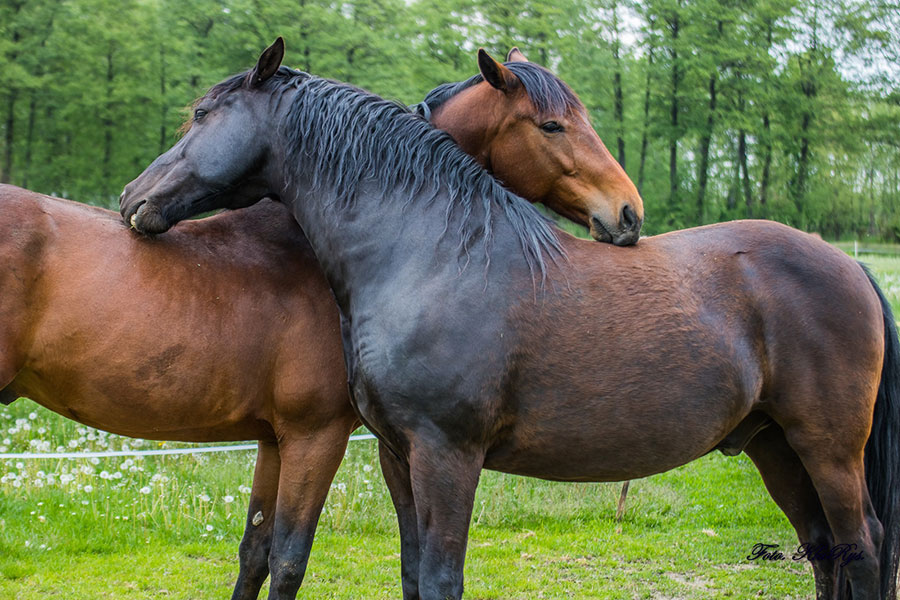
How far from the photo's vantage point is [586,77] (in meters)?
16.8

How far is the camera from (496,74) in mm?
3098

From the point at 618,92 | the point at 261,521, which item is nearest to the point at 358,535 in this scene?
the point at 261,521

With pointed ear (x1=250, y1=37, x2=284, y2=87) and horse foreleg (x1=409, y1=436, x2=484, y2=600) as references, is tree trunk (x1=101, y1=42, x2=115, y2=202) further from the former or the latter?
horse foreleg (x1=409, y1=436, x2=484, y2=600)

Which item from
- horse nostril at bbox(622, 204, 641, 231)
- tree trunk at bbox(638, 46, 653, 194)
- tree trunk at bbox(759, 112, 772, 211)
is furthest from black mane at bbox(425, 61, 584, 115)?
tree trunk at bbox(759, 112, 772, 211)

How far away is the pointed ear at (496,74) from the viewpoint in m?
3.03

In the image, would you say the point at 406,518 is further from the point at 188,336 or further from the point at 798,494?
the point at 798,494

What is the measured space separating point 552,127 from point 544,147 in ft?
0.29

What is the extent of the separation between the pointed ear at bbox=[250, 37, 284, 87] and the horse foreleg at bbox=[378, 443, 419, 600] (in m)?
1.67

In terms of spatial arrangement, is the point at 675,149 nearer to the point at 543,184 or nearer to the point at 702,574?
the point at 702,574

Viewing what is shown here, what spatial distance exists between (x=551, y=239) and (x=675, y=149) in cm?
1582

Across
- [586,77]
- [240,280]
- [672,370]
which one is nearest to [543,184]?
[672,370]

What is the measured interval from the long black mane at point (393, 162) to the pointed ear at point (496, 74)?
0.31m

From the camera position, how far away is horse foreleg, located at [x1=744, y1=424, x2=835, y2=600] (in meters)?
3.41

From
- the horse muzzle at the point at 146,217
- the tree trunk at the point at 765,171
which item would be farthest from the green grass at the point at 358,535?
the tree trunk at the point at 765,171
